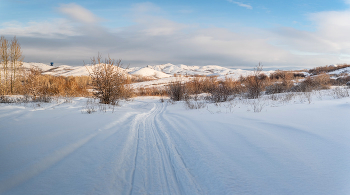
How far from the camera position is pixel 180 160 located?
2404 millimetres

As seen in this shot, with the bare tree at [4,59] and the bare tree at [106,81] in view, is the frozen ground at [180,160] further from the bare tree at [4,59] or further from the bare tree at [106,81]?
the bare tree at [4,59]

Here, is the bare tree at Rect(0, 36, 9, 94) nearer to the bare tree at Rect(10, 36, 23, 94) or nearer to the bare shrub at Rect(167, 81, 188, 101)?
the bare tree at Rect(10, 36, 23, 94)

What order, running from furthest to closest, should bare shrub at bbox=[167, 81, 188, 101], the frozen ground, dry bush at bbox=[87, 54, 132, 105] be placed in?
1. bare shrub at bbox=[167, 81, 188, 101]
2. dry bush at bbox=[87, 54, 132, 105]
3. the frozen ground

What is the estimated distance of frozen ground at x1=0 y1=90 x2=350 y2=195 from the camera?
1705 mm

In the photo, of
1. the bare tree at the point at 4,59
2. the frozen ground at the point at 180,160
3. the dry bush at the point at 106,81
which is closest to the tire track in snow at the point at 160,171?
the frozen ground at the point at 180,160

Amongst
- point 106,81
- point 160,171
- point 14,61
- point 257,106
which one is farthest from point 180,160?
point 14,61

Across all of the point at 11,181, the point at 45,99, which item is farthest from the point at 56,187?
the point at 45,99

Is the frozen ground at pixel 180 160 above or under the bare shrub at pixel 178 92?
under

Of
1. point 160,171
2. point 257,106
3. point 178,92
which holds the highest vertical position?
point 178,92

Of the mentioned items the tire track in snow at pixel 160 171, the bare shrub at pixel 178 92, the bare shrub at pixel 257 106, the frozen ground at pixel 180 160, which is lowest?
the tire track in snow at pixel 160 171

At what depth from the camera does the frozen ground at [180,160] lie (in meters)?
1.71

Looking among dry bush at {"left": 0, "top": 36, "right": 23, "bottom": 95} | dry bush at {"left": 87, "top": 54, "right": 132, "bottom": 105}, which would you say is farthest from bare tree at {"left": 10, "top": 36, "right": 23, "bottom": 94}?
dry bush at {"left": 87, "top": 54, "right": 132, "bottom": 105}

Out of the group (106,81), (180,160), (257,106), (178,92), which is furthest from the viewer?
(178,92)

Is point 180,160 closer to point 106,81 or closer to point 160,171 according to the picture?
point 160,171
